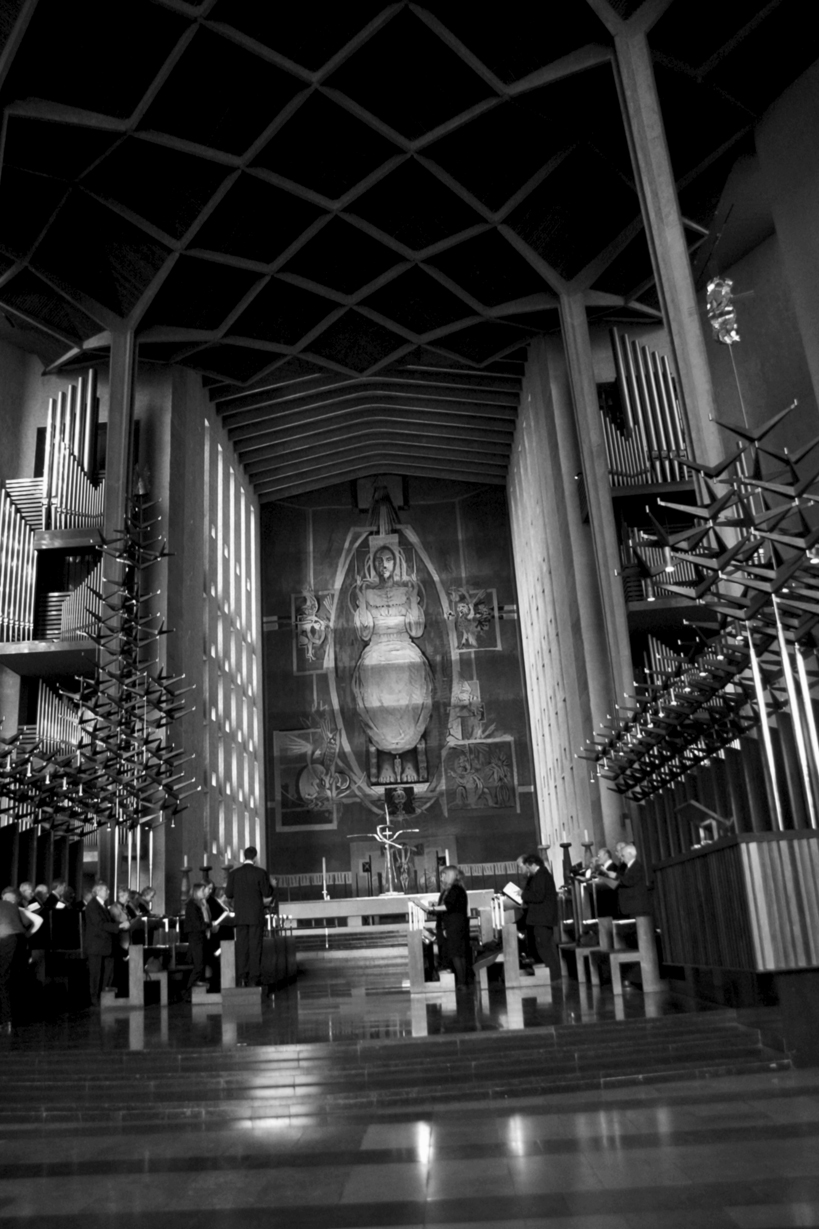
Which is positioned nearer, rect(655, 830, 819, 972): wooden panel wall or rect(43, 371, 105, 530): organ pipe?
rect(655, 830, 819, 972): wooden panel wall

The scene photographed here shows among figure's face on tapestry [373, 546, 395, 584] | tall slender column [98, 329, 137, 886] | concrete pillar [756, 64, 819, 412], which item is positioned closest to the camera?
concrete pillar [756, 64, 819, 412]

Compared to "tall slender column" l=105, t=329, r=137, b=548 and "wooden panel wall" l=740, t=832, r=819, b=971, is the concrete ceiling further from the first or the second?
"wooden panel wall" l=740, t=832, r=819, b=971

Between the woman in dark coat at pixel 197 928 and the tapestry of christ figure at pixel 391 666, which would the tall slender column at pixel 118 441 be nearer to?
the woman in dark coat at pixel 197 928

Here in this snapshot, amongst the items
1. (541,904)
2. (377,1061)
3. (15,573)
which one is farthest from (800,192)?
(15,573)

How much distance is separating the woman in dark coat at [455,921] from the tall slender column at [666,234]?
513 centimetres

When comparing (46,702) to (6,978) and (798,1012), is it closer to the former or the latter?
(6,978)

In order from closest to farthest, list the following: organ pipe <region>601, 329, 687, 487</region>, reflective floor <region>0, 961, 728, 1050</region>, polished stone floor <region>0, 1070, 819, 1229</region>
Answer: polished stone floor <region>0, 1070, 819, 1229</region> < reflective floor <region>0, 961, 728, 1050</region> < organ pipe <region>601, 329, 687, 487</region>

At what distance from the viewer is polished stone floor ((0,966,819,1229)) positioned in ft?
11.8

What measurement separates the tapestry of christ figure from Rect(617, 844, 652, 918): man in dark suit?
53.3ft

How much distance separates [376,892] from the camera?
24.1 m

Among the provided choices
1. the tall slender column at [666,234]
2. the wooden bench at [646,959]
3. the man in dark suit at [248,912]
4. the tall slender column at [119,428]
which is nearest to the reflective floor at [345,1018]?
the wooden bench at [646,959]

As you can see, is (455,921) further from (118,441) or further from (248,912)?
(118,441)

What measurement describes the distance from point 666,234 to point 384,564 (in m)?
16.1

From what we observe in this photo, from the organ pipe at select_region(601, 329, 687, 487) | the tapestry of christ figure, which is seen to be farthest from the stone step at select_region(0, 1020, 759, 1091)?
the tapestry of christ figure
